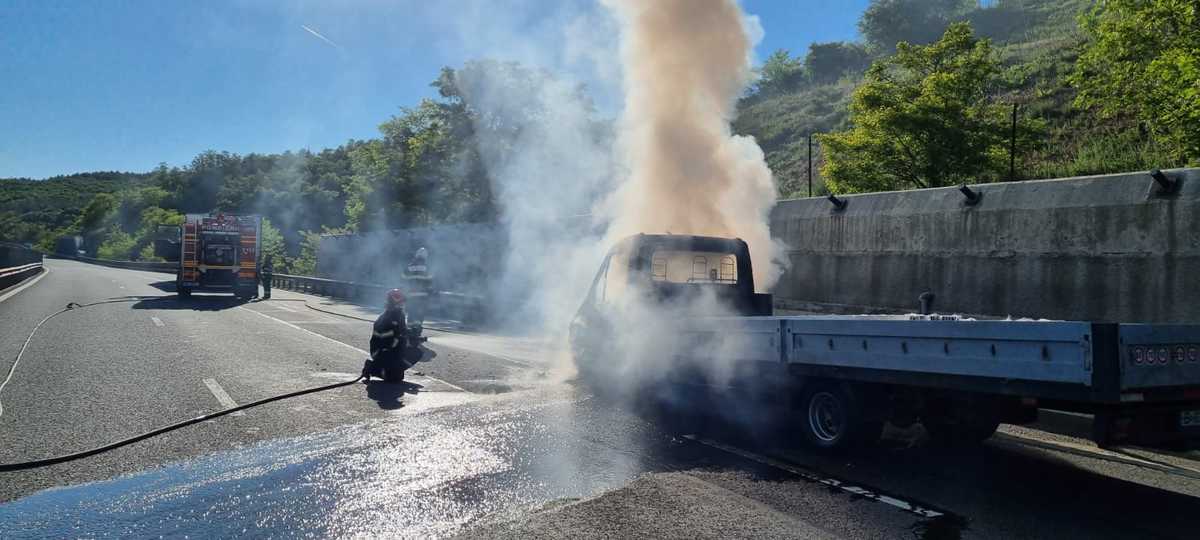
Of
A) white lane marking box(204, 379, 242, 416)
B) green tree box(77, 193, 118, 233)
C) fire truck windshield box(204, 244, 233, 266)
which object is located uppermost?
green tree box(77, 193, 118, 233)

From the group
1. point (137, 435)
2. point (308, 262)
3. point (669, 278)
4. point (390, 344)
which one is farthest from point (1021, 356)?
point (308, 262)

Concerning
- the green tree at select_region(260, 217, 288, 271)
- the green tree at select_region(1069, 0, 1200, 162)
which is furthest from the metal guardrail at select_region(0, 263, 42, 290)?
the green tree at select_region(1069, 0, 1200, 162)

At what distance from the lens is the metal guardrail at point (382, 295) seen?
20.7 m

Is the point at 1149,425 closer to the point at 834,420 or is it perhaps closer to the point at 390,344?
the point at 834,420

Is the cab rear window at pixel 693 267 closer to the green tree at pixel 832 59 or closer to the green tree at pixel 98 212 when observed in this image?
the green tree at pixel 832 59

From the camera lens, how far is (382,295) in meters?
26.5

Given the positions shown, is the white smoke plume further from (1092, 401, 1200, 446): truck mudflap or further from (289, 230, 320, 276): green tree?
(289, 230, 320, 276): green tree

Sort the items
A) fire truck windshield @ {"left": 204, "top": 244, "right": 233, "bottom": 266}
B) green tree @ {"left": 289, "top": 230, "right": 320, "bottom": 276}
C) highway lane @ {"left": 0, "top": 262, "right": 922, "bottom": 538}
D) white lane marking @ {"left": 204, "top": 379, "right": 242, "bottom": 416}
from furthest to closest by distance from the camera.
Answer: green tree @ {"left": 289, "top": 230, "right": 320, "bottom": 276} < fire truck windshield @ {"left": 204, "top": 244, "right": 233, "bottom": 266} < white lane marking @ {"left": 204, "top": 379, "right": 242, "bottom": 416} < highway lane @ {"left": 0, "top": 262, "right": 922, "bottom": 538}

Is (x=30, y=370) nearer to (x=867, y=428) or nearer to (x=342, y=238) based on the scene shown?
(x=867, y=428)

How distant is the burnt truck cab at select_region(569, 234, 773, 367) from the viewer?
9172mm

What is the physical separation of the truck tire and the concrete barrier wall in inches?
229

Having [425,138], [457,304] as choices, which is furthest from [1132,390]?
[425,138]

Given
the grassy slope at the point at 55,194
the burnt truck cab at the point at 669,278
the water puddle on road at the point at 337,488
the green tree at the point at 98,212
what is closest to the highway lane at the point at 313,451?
the water puddle on road at the point at 337,488

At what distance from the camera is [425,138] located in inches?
1692
